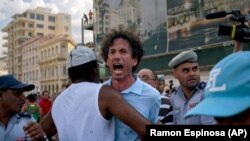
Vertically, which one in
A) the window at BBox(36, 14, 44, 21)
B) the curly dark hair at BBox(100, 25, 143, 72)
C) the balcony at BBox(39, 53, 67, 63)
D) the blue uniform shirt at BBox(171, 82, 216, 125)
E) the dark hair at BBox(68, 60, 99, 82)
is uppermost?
the window at BBox(36, 14, 44, 21)

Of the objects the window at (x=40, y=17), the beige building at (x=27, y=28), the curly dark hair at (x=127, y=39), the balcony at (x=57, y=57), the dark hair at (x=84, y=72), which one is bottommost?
the dark hair at (x=84, y=72)

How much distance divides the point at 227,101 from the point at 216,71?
12 centimetres

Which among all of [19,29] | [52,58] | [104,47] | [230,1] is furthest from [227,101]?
[19,29]

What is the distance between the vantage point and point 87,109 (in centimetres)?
210

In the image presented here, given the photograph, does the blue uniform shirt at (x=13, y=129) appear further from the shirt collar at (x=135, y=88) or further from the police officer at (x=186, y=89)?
the police officer at (x=186, y=89)

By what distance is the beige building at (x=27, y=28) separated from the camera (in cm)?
8238

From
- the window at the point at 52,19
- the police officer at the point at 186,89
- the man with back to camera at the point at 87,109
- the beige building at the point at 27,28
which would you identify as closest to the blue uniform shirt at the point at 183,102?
the police officer at the point at 186,89

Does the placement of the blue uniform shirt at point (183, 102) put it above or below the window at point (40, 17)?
below

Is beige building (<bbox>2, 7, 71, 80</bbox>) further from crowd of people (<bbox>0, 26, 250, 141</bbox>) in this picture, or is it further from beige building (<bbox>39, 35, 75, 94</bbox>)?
crowd of people (<bbox>0, 26, 250, 141</bbox>)

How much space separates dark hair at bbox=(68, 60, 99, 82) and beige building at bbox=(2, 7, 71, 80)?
8026 centimetres

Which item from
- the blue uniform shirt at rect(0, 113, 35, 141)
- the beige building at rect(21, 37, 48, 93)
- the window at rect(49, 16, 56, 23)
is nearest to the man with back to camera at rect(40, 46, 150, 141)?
the blue uniform shirt at rect(0, 113, 35, 141)

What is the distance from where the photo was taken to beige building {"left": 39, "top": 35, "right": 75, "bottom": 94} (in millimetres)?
60688

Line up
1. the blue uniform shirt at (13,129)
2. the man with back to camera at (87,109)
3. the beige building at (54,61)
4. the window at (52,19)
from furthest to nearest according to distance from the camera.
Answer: the window at (52,19), the beige building at (54,61), the blue uniform shirt at (13,129), the man with back to camera at (87,109)

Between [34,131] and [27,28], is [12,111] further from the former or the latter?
[27,28]
